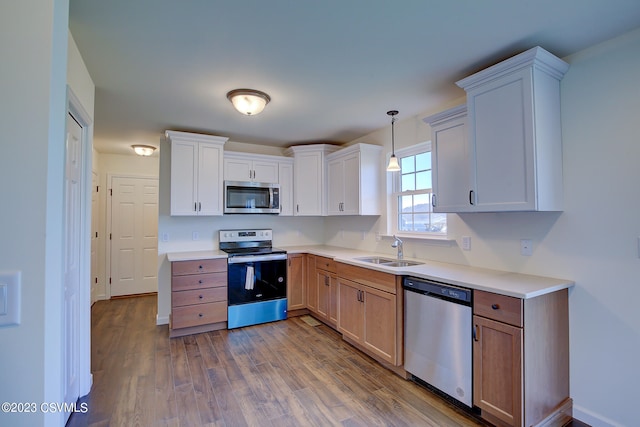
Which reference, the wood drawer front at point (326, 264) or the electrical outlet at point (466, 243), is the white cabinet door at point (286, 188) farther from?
the electrical outlet at point (466, 243)

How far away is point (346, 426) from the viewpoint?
1898 millimetres

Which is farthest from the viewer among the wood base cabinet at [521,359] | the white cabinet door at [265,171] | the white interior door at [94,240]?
the white interior door at [94,240]

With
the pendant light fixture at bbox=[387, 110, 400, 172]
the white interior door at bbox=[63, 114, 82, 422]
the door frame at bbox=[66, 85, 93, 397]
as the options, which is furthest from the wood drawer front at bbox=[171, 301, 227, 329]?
the pendant light fixture at bbox=[387, 110, 400, 172]

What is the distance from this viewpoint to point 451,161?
2465 millimetres

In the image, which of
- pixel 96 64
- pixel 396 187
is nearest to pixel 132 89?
pixel 96 64

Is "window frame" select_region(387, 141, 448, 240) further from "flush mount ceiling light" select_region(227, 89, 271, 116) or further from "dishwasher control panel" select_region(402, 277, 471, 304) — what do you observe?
"flush mount ceiling light" select_region(227, 89, 271, 116)

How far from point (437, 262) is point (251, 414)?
1987 millimetres

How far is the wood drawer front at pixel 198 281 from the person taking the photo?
3.33 m

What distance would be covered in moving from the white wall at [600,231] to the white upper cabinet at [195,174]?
10.7 feet

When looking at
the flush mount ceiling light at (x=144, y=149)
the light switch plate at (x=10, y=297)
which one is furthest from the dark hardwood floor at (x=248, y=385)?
the flush mount ceiling light at (x=144, y=149)

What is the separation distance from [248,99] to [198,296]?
2.23 metres

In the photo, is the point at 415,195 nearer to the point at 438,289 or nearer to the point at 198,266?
the point at 438,289

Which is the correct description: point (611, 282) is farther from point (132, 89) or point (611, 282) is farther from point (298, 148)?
point (132, 89)

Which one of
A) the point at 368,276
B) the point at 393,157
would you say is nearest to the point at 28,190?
the point at 368,276
